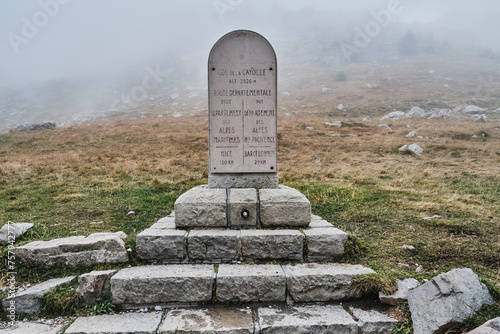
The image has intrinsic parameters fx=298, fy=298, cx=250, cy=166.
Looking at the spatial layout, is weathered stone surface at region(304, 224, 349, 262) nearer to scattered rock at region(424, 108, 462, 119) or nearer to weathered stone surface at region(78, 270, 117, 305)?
weathered stone surface at region(78, 270, 117, 305)

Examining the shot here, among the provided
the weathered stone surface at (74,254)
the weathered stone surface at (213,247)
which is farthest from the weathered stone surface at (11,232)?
the weathered stone surface at (213,247)

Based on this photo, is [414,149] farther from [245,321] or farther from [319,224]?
[245,321]

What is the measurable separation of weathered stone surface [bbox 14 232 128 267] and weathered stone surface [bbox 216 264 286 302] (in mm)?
1378

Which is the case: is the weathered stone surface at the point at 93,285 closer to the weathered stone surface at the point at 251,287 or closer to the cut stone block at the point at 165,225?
the cut stone block at the point at 165,225

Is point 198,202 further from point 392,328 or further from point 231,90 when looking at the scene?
point 392,328

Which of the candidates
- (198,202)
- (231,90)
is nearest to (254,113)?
(231,90)

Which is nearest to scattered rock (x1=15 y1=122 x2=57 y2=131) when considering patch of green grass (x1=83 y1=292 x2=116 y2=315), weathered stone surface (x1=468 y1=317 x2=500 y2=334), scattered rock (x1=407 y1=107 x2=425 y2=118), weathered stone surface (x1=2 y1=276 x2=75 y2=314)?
weathered stone surface (x1=2 y1=276 x2=75 y2=314)

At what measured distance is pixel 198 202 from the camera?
13.7ft

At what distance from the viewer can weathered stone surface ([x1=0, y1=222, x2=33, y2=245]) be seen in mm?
→ 4433

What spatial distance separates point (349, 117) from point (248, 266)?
97.1ft

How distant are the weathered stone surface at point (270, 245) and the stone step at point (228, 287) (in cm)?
38

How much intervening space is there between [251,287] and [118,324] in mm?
1413

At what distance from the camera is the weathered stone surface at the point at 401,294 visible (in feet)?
10.4

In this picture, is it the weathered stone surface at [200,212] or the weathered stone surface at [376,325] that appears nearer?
the weathered stone surface at [376,325]
